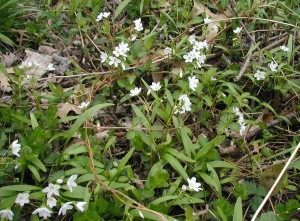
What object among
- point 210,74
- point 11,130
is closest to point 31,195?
point 11,130

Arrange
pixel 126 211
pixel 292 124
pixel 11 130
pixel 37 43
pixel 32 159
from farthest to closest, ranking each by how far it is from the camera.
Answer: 1. pixel 37 43
2. pixel 292 124
3. pixel 11 130
4. pixel 32 159
5. pixel 126 211

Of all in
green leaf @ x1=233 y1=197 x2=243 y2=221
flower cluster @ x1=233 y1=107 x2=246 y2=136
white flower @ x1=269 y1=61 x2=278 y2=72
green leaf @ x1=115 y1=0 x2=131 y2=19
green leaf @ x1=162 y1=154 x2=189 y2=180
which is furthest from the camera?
green leaf @ x1=115 y1=0 x2=131 y2=19

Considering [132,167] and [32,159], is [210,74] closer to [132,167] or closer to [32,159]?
[132,167]

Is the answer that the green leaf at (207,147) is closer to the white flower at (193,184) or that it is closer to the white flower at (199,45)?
the white flower at (193,184)

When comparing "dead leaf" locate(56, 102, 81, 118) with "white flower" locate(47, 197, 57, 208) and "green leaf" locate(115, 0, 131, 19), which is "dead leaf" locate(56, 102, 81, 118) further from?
"green leaf" locate(115, 0, 131, 19)

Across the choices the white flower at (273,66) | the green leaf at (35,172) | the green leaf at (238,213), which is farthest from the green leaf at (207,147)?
the green leaf at (35,172)

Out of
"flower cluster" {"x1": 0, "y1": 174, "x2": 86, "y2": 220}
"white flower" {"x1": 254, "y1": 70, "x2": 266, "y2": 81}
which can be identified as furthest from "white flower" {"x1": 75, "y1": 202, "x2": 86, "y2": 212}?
"white flower" {"x1": 254, "y1": 70, "x2": 266, "y2": 81}

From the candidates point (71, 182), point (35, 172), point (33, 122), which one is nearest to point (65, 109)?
point (33, 122)

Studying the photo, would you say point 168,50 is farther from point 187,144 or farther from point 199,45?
point 187,144
